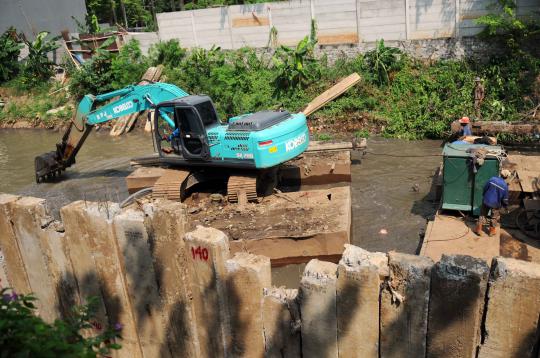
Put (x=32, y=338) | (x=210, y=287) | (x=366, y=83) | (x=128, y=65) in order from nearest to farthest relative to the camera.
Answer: (x=32, y=338) < (x=210, y=287) < (x=366, y=83) < (x=128, y=65)

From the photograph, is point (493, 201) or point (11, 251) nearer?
point (11, 251)

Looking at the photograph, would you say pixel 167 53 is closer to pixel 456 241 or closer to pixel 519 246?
pixel 456 241

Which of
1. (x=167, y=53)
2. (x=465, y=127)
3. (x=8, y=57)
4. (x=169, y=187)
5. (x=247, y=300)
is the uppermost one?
(x=8, y=57)

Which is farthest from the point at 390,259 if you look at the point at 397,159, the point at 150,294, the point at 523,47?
the point at 523,47

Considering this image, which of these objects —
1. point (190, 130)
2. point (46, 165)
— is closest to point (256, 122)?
point (190, 130)

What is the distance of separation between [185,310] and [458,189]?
598 centimetres

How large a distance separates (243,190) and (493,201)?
16.0 feet

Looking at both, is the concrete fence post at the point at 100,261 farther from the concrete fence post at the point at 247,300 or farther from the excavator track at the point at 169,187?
the excavator track at the point at 169,187

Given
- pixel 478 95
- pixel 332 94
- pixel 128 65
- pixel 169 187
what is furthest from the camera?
pixel 128 65

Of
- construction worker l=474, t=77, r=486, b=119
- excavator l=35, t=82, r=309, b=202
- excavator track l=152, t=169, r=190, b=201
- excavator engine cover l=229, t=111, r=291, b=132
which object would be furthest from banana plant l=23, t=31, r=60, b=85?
construction worker l=474, t=77, r=486, b=119

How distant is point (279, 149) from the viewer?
1032 cm

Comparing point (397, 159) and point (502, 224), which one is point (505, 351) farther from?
point (397, 159)

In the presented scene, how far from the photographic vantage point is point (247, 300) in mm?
4574

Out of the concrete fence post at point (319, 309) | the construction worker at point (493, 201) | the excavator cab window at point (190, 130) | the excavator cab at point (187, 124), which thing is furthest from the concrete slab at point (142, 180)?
the concrete fence post at point (319, 309)
